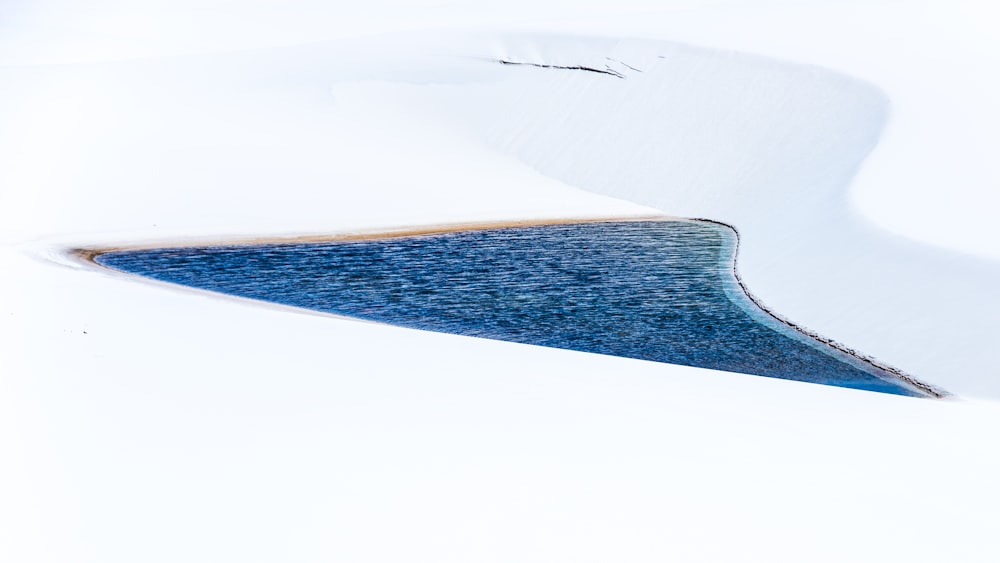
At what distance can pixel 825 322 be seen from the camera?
427 inches

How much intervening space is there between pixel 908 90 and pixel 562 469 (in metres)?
12.1

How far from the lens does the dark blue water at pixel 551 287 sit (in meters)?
10.1

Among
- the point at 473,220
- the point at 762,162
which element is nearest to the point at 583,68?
the point at 762,162

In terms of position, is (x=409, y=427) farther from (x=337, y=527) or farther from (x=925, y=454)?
(x=925, y=454)

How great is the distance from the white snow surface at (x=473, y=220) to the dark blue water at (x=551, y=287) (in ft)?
2.08

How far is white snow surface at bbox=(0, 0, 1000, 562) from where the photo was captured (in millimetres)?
5168

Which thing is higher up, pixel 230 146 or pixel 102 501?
pixel 230 146

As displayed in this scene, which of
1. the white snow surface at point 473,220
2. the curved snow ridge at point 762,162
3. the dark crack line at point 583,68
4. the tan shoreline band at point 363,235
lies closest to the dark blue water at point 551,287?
the tan shoreline band at point 363,235

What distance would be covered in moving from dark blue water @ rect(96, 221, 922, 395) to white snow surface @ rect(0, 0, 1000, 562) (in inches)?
25.0

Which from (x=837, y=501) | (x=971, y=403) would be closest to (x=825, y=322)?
(x=971, y=403)

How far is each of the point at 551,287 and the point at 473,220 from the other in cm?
402

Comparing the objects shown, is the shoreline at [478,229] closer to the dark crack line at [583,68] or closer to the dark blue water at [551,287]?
the dark blue water at [551,287]

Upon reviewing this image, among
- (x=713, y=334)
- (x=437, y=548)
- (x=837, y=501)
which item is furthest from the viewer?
(x=713, y=334)

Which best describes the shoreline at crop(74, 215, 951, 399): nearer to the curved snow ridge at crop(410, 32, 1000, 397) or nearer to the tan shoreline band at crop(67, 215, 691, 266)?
the tan shoreline band at crop(67, 215, 691, 266)
